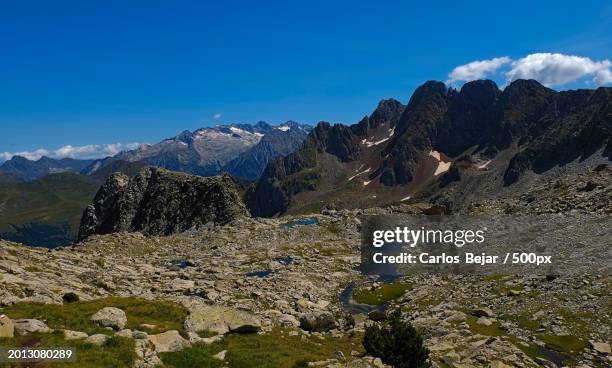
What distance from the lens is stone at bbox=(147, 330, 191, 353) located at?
29.3 metres

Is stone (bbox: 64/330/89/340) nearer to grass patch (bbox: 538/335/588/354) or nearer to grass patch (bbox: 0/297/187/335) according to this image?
grass patch (bbox: 0/297/187/335)

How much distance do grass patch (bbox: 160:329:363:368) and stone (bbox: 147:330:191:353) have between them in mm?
652

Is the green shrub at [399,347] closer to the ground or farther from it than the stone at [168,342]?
closer to the ground

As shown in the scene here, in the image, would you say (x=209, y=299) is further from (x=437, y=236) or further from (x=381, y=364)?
(x=437, y=236)

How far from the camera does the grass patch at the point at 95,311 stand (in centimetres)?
3078

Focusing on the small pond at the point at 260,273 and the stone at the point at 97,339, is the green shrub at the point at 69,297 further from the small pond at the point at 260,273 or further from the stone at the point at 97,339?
the small pond at the point at 260,273

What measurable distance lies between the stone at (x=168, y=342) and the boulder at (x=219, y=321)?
3518 mm

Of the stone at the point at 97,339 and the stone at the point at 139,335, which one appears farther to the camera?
the stone at the point at 139,335

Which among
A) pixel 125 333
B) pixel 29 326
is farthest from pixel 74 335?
pixel 125 333

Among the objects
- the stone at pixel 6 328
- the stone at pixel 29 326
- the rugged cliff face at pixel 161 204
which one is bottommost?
the stone at pixel 29 326

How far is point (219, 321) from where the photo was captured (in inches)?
1432

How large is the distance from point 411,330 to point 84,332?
20.8m

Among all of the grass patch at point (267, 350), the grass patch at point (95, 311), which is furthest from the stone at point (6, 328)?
the grass patch at point (267, 350)

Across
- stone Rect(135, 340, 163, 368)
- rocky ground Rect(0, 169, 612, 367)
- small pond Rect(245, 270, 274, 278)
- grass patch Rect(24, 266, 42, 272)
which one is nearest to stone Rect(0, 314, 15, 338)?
rocky ground Rect(0, 169, 612, 367)
